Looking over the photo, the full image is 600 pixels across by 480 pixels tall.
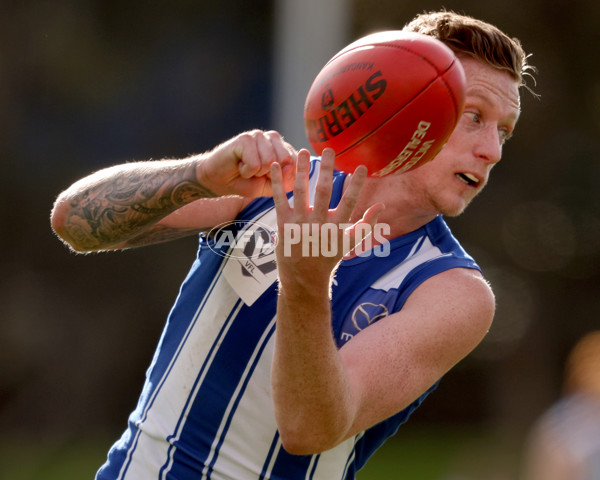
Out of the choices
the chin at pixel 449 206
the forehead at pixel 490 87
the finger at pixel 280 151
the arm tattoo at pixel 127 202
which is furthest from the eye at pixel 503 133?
the arm tattoo at pixel 127 202

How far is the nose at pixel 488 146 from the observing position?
3043mm

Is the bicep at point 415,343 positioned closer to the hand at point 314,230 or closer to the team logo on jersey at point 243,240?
the hand at point 314,230

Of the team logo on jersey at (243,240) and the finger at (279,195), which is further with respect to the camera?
the team logo on jersey at (243,240)

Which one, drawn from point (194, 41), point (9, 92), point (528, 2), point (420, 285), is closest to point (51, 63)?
point (9, 92)

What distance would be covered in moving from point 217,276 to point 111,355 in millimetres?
5901

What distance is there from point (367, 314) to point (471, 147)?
2.39ft

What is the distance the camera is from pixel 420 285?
109 inches

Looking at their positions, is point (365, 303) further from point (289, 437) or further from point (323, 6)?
point (323, 6)

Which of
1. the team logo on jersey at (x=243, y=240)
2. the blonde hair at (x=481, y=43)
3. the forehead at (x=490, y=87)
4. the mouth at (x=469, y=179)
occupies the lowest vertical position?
the mouth at (x=469, y=179)

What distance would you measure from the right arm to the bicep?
53 centimetres

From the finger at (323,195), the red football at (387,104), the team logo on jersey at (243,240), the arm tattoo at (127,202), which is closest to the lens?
the finger at (323,195)

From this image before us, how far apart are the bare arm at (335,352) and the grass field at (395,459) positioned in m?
5.39

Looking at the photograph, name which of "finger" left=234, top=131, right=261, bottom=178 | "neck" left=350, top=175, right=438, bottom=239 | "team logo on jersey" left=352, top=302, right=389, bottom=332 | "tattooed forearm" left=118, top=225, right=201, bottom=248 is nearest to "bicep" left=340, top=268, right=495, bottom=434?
"team logo on jersey" left=352, top=302, right=389, bottom=332

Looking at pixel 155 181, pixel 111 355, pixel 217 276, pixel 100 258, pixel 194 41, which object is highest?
pixel 155 181
